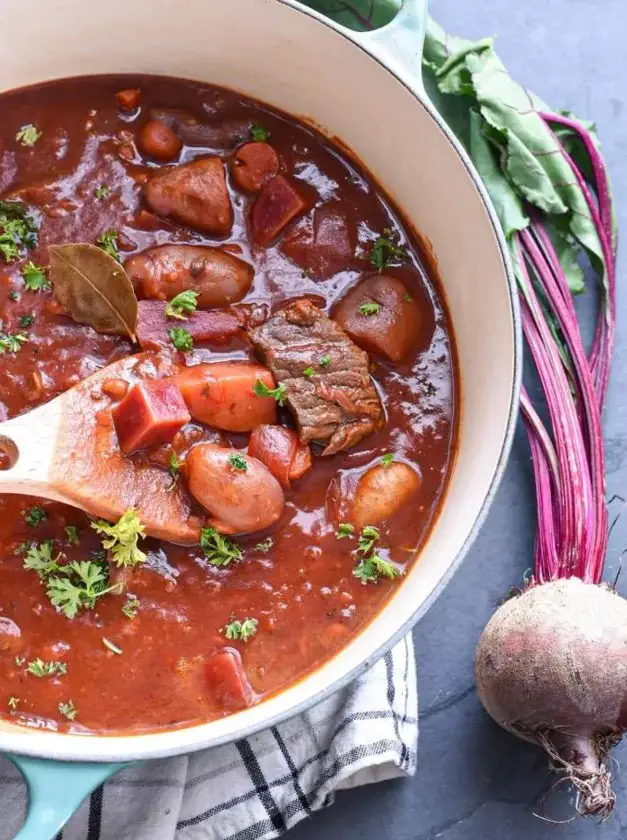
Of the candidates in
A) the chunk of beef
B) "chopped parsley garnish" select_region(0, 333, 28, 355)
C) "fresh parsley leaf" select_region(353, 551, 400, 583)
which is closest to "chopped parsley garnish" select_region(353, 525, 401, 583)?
"fresh parsley leaf" select_region(353, 551, 400, 583)

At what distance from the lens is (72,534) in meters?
3.04

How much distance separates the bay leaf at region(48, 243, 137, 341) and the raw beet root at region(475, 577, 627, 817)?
1565 mm

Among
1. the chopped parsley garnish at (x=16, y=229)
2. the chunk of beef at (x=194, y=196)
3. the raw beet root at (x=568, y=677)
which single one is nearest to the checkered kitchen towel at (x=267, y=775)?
the raw beet root at (x=568, y=677)

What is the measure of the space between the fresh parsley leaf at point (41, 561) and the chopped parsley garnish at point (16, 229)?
0.92 metres

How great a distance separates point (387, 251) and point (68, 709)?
177 cm

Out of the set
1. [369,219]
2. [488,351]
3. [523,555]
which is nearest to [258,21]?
[369,219]

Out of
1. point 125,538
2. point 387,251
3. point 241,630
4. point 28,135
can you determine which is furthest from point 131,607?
point 28,135

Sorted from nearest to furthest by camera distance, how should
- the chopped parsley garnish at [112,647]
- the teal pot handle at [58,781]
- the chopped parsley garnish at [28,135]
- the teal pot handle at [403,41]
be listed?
1. the teal pot handle at [58,781]
2. the teal pot handle at [403,41]
3. the chopped parsley garnish at [112,647]
4. the chopped parsley garnish at [28,135]

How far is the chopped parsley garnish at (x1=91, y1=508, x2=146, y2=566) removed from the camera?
2914 mm

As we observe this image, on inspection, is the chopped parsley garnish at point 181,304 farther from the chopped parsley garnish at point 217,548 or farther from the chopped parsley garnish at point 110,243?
the chopped parsley garnish at point 217,548

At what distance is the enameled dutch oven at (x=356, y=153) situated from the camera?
2680 millimetres

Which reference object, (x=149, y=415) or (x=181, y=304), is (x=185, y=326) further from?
(x=149, y=415)

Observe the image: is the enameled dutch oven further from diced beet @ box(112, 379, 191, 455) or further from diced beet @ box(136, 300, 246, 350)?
diced beet @ box(112, 379, 191, 455)

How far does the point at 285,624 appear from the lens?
9.99ft
